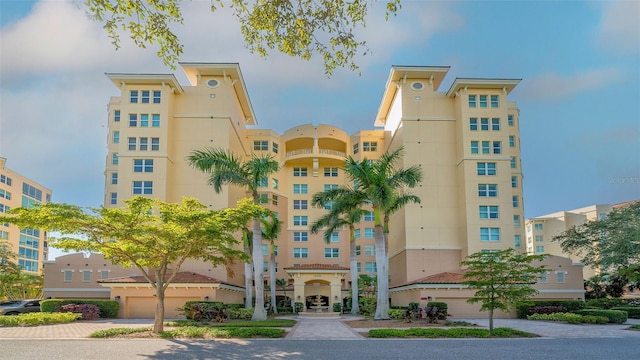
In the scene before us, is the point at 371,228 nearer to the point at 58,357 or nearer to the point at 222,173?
the point at 222,173

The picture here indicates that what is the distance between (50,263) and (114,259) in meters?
20.1

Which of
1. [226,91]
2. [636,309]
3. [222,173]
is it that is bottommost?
[636,309]

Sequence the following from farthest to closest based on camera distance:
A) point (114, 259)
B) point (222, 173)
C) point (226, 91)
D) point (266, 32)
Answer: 1. point (226, 91)
2. point (222, 173)
3. point (114, 259)
4. point (266, 32)

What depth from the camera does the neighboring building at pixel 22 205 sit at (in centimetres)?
7531

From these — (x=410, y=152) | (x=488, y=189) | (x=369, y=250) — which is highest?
(x=410, y=152)

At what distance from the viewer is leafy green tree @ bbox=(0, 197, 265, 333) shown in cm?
2017

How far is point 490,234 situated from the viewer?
41688mm

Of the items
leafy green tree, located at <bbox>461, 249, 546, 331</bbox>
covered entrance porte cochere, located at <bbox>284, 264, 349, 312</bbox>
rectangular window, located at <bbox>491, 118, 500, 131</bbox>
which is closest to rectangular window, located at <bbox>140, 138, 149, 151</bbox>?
covered entrance porte cochere, located at <bbox>284, 264, 349, 312</bbox>

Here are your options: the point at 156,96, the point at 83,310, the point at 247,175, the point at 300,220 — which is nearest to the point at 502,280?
the point at 247,175

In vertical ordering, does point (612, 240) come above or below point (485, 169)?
below

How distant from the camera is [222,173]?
28.1 metres

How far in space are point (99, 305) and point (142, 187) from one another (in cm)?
1022

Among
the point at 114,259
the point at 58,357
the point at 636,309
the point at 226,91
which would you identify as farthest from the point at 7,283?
the point at 636,309

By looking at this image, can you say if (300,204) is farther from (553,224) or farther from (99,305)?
(553,224)
